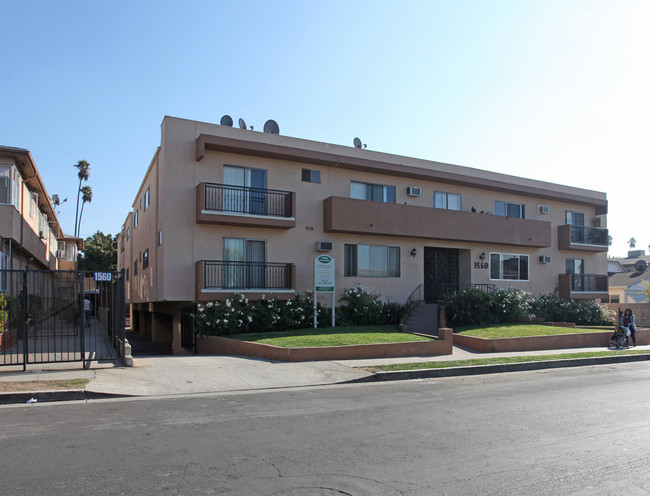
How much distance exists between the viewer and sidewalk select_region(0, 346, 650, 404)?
994 cm

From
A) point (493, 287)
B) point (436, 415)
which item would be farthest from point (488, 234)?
point (436, 415)

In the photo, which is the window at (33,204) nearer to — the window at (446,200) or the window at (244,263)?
the window at (244,263)

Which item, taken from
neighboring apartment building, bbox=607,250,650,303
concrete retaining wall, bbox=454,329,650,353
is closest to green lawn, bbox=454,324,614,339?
concrete retaining wall, bbox=454,329,650,353

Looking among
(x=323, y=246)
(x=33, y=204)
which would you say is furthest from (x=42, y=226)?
(x=323, y=246)

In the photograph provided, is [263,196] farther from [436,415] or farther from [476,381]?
[436,415]

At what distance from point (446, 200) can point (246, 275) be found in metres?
10.2

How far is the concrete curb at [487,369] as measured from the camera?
1210 cm

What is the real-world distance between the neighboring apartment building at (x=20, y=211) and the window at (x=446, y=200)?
52.5 feet

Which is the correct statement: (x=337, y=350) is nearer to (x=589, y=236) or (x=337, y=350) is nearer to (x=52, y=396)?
(x=52, y=396)

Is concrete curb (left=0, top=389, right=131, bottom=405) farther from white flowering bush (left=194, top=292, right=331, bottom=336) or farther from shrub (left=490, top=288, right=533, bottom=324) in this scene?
shrub (left=490, top=288, right=533, bottom=324)

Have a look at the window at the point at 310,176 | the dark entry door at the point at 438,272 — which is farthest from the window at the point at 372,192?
the dark entry door at the point at 438,272

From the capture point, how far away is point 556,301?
24578mm

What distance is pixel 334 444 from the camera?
6402 millimetres

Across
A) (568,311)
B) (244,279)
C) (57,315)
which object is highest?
(244,279)
